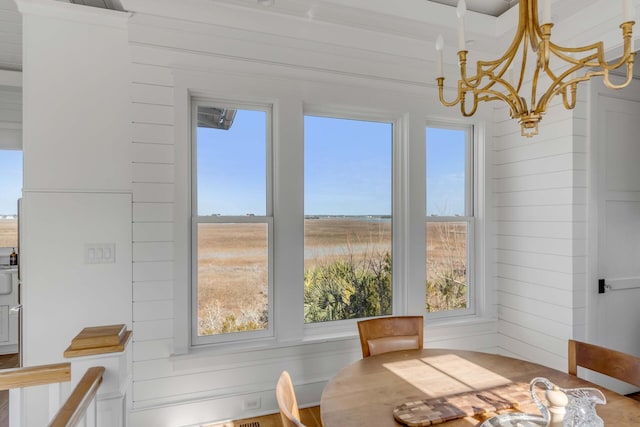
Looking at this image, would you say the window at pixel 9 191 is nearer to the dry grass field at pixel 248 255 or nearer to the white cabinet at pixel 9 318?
the white cabinet at pixel 9 318

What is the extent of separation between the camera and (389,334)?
221 centimetres

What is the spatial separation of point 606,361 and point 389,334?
3.52 ft

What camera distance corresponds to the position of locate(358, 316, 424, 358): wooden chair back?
7.00 ft

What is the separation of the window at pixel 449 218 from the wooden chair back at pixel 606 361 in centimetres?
129

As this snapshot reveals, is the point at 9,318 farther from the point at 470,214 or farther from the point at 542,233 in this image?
the point at 542,233

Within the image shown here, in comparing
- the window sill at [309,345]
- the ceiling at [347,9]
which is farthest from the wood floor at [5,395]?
the ceiling at [347,9]

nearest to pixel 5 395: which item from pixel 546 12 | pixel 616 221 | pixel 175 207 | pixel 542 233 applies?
pixel 175 207

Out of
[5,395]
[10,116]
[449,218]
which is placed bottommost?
[5,395]

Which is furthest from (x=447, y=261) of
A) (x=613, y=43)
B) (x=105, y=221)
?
(x=105, y=221)

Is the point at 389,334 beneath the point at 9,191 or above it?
beneath

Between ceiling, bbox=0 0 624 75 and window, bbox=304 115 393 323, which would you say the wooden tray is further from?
ceiling, bbox=0 0 624 75

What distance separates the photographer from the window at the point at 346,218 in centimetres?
278

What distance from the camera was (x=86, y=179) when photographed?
2270 millimetres

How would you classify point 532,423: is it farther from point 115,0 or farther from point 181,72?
point 115,0
